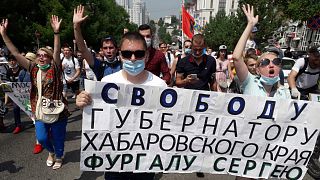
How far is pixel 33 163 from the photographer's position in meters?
4.23

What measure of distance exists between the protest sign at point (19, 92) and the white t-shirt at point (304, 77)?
4.77 metres

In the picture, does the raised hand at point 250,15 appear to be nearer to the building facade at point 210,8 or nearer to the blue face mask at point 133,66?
the blue face mask at point 133,66

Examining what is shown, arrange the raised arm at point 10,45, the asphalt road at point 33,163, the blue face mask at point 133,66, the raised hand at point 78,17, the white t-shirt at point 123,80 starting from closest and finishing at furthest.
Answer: the blue face mask at point 133,66
the white t-shirt at point 123,80
the raised hand at point 78,17
the raised arm at point 10,45
the asphalt road at point 33,163

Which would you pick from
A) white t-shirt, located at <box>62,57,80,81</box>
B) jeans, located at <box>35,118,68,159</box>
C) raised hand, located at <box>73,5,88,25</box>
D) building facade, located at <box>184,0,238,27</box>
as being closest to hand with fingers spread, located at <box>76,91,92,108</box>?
raised hand, located at <box>73,5,88,25</box>

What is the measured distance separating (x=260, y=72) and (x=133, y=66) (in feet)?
4.29

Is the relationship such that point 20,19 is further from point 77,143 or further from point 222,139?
point 222,139

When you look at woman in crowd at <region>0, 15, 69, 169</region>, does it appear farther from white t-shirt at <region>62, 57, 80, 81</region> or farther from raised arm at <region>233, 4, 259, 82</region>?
white t-shirt at <region>62, 57, 80, 81</region>

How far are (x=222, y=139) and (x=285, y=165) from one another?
705 millimetres

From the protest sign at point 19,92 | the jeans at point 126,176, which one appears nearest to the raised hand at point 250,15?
the jeans at point 126,176

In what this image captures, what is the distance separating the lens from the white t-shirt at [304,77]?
420cm

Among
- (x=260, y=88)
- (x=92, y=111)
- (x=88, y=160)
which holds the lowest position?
(x=88, y=160)

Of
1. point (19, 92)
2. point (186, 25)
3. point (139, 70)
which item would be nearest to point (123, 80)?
point (139, 70)

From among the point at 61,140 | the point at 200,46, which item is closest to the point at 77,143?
the point at 61,140

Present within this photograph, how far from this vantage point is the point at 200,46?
12.6 ft
